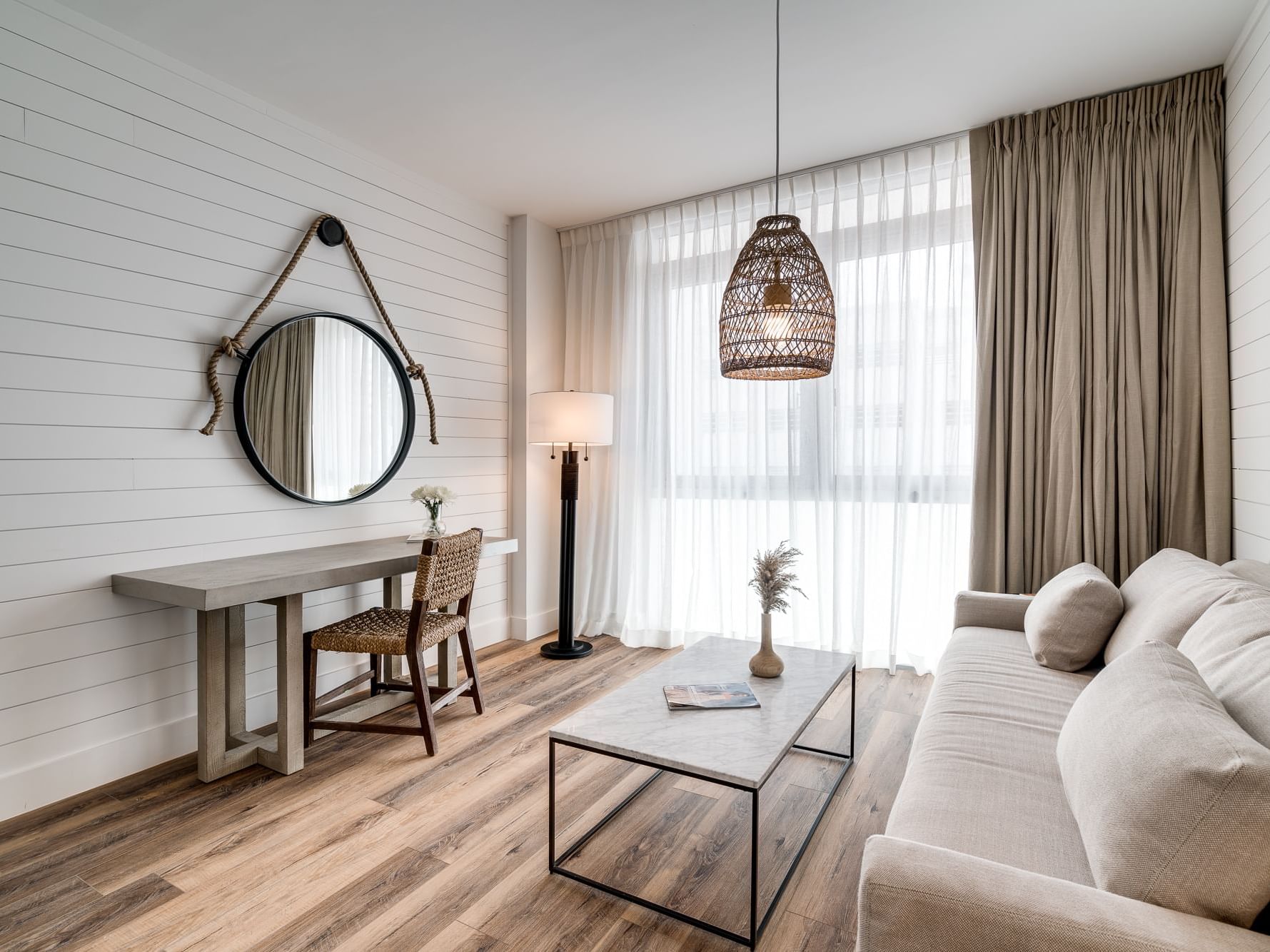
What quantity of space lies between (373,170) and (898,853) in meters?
3.66

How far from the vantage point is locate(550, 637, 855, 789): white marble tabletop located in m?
1.70

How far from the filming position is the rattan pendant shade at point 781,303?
215 centimetres

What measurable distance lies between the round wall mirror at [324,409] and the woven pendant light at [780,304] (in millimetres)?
2003

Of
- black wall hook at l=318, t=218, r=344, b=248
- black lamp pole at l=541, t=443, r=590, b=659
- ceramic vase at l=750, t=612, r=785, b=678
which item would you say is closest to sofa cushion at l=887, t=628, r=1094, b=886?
ceramic vase at l=750, t=612, r=785, b=678

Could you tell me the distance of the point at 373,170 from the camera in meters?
3.48

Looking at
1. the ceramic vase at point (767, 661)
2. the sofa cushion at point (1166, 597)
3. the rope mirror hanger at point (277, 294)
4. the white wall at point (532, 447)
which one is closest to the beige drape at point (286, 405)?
the rope mirror hanger at point (277, 294)

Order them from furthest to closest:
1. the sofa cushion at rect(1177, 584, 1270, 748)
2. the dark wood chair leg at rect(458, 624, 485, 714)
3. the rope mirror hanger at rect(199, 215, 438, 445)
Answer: the dark wood chair leg at rect(458, 624, 485, 714) < the rope mirror hanger at rect(199, 215, 438, 445) < the sofa cushion at rect(1177, 584, 1270, 748)

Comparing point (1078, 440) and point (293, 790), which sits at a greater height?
point (1078, 440)

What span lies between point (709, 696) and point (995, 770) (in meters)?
0.80

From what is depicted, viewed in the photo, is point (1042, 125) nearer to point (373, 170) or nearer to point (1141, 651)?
point (1141, 651)

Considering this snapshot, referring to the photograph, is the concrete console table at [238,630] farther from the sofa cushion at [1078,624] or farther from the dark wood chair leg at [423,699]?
the sofa cushion at [1078,624]

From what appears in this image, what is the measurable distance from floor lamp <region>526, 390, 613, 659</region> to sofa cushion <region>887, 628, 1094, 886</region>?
7.25 ft

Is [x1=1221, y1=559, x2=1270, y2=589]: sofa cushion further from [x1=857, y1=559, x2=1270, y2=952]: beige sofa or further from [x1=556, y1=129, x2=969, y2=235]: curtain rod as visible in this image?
[x1=556, y1=129, x2=969, y2=235]: curtain rod

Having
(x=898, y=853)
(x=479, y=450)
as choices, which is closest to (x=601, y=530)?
(x=479, y=450)
